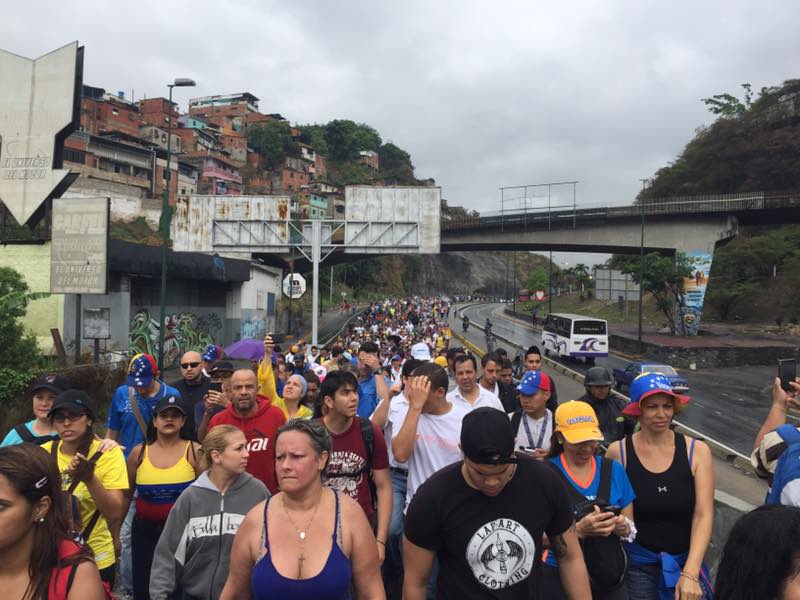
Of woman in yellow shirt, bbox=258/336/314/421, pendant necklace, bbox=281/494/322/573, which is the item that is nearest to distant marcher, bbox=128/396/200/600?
woman in yellow shirt, bbox=258/336/314/421

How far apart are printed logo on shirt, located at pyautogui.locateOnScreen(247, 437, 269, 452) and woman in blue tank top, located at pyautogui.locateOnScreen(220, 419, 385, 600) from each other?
164 centimetres

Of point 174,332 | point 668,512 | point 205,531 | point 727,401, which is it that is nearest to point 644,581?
point 668,512

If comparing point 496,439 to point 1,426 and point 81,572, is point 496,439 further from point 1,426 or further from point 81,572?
point 1,426

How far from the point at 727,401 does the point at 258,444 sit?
73.1ft

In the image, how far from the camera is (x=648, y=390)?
3.53 metres

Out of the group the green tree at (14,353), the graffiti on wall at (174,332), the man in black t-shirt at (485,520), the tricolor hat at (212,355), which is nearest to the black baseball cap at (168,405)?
the man in black t-shirt at (485,520)

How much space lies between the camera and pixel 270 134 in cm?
9738

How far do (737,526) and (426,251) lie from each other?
18.7 metres

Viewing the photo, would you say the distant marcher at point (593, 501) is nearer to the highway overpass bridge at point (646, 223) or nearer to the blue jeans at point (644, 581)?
the blue jeans at point (644, 581)

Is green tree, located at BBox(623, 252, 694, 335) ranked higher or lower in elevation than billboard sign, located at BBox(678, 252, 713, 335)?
higher

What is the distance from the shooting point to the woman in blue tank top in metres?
2.54

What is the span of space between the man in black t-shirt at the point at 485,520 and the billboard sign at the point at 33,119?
25529 mm

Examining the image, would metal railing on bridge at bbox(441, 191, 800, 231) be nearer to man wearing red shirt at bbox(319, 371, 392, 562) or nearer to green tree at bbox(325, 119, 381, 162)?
man wearing red shirt at bbox(319, 371, 392, 562)

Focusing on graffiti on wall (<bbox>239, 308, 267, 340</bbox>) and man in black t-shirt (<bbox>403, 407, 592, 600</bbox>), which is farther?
graffiti on wall (<bbox>239, 308, 267, 340</bbox>)
